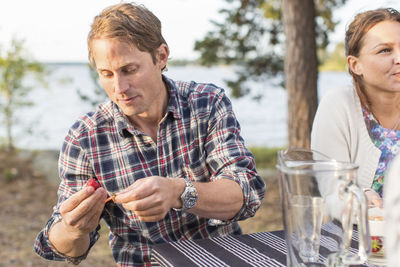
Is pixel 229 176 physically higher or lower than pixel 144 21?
lower

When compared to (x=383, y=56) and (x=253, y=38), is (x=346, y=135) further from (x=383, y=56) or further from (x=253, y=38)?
(x=253, y=38)

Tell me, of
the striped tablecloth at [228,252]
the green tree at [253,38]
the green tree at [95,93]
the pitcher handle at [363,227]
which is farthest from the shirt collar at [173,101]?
the green tree at [95,93]

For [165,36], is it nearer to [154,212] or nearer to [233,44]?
[154,212]

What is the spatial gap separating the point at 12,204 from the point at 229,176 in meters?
4.80

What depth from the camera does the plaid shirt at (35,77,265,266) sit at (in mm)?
1875

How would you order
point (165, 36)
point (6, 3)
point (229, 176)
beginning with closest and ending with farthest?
point (229, 176)
point (165, 36)
point (6, 3)

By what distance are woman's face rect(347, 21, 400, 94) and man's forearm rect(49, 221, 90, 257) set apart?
4.58 ft

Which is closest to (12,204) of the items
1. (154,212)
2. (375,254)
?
(154,212)

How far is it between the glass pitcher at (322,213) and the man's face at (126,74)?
0.83 m

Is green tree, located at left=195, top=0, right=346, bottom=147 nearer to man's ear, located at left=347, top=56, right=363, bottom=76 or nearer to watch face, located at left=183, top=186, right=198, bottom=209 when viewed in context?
man's ear, located at left=347, top=56, right=363, bottom=76

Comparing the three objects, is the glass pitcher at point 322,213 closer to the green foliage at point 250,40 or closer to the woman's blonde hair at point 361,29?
the woman's blonde hair at point 361,29

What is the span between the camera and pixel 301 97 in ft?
15.8

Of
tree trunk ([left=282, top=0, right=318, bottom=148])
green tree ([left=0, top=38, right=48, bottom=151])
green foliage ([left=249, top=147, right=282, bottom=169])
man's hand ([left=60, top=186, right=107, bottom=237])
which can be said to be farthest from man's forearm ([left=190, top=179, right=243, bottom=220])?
green foliage ([left=249, top=147, right=282, bottom=169])

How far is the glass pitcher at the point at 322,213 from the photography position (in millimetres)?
961
